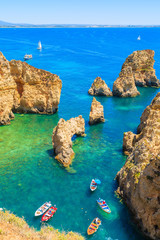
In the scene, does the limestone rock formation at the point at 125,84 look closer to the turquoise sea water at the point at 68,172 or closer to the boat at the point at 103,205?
the turquoise sea water at the point at 68,172

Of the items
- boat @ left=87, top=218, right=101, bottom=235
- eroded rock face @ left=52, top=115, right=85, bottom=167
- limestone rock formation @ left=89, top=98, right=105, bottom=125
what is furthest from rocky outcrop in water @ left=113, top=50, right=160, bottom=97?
boat @ left=87, top=218, right=101, bottom=235

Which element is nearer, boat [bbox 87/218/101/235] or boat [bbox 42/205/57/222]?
boat [bbox 87/218/101/235]

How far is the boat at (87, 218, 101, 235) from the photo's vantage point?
22375 mm

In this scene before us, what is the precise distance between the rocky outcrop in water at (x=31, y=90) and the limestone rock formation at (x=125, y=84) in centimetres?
2558

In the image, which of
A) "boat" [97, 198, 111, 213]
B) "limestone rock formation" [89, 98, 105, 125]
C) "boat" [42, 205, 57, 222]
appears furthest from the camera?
"limestone rock formation" [89, 98, 105, 125]

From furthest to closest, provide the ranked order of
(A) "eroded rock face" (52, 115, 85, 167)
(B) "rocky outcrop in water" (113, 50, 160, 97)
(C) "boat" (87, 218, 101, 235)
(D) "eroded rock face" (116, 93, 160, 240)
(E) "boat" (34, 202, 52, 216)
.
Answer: (B) "rocky outcrop in water" (113, 50, 160, 97) → (A) "eroded rock face" (52, 115, 85, 167) → (E) "boat" (34, 202, 52, 216) → (C) "boat" (87, 218, 101, 235) → (D) "eroded rock face" (116, 93, 160, 240)

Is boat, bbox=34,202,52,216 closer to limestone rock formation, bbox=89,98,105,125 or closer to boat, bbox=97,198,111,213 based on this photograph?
boat, bbox=97,198,111,213

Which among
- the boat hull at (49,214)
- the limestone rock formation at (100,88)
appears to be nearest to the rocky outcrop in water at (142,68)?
the limestone rock formation at (100,88)

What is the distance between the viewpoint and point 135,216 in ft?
77.6

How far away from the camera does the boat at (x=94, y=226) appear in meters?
22.4

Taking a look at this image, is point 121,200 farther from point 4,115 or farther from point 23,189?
point 4,115

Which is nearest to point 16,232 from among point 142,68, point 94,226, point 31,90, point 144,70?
point 94,226

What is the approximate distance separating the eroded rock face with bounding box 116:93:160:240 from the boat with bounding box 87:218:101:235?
4.08 meters

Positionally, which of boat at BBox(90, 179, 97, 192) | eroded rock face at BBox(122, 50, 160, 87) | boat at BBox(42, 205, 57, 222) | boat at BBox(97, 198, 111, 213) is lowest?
boat at BBox(42, 205, 57, 222)
